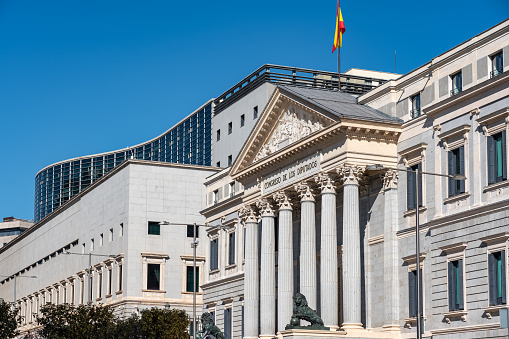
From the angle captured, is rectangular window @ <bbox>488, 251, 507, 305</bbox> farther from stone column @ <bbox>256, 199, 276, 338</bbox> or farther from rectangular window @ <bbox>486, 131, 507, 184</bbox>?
stone column @ <bbox>256, 199, 276, 338</bbox>

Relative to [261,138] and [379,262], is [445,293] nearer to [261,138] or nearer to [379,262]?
[379,262]

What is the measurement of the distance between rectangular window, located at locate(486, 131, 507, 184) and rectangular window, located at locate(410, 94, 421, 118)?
23.7 feet

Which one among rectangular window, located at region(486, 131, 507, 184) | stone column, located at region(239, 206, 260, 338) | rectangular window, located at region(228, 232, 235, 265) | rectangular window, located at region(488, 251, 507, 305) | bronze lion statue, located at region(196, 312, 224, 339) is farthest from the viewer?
rectangular window, located at region(228, 232, 235, 265)

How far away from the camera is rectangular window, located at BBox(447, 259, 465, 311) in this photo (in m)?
49.0

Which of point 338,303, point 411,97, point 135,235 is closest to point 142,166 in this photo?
point 135,235

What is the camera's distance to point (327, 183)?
2265 inches

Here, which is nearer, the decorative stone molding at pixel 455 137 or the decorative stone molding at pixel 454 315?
the decorative stone molding at pixel 454 315

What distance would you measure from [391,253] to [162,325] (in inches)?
912

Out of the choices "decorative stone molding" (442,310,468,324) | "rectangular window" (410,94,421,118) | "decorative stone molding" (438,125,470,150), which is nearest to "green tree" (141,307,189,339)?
"rectangular window" (410,94,421,118)

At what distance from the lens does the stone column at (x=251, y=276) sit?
Answer: 6575cm

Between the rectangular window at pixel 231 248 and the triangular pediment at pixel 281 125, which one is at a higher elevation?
the triangular pediment at pixel 281 125

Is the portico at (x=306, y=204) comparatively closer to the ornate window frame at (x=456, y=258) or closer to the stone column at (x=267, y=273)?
the stone column at (x=267, y=273)

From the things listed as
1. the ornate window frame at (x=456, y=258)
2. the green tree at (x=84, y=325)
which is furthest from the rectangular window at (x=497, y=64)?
the green tree at (x=84, y=325)

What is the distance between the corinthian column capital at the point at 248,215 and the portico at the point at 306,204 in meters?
0.07
